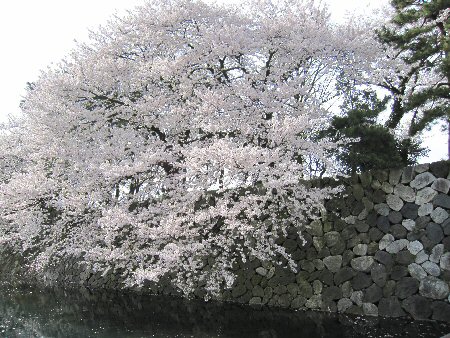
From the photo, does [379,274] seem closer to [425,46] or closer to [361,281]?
[361,281]

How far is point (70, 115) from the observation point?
36.1ft

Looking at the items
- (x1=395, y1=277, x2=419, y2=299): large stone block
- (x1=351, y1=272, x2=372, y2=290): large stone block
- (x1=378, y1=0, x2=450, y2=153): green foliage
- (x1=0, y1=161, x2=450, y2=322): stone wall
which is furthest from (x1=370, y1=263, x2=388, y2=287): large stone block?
(x1=378, y1=0, x2=450, y2=153): green foliage

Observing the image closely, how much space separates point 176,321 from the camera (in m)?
9.76

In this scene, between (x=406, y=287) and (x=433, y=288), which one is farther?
(x=406, y=287)

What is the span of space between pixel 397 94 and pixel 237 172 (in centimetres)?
645

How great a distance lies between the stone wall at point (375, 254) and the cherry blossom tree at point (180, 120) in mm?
520

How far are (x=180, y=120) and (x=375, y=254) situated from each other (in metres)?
5.49

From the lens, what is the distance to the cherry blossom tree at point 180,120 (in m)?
9.65

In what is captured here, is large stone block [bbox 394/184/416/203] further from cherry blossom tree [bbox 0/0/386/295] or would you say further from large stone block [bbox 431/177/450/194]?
cherry blossom tree [bbox 0/0/386/295]

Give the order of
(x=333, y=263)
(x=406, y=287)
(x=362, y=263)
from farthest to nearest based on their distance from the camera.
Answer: (x=333, y=263), (x=362, y=263), (x=406, y=287)

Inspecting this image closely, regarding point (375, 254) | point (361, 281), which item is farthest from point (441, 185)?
point (361, 281)

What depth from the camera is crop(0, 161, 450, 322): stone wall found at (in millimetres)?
8516

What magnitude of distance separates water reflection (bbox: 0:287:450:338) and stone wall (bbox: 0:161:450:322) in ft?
1.47

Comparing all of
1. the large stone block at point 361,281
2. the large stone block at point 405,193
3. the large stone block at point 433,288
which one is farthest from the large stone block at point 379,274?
the large stone block at point 405,193
